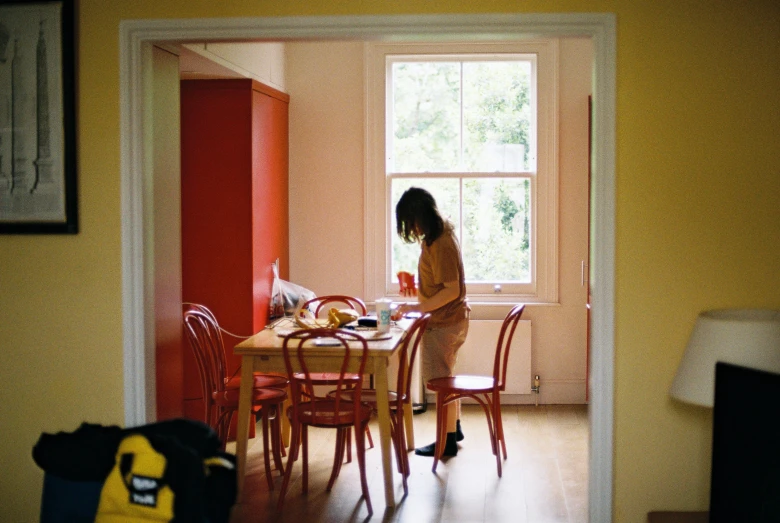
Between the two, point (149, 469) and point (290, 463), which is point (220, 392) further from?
point (149, 469)

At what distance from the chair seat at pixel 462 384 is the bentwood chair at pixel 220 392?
85 cm

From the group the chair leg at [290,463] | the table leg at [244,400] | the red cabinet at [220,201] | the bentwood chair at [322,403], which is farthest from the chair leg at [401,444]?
the red cabinet at [220,201]

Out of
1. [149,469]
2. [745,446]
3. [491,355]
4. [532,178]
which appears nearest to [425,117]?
[532,178]

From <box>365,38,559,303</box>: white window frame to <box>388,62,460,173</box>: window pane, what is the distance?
0.11 m

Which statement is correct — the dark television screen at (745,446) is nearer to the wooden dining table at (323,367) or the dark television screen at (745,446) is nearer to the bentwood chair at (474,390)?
the wooden dining table at (323,367)

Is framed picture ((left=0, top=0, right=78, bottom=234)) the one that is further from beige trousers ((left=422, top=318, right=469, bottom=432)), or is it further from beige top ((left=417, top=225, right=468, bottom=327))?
beige trousers ((left=422, top=318, right=469, bottom=432))

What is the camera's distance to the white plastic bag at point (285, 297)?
20.5 ft

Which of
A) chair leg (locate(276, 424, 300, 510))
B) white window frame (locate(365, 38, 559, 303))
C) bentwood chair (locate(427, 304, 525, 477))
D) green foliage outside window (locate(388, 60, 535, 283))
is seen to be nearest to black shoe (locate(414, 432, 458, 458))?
bentwood chair (locate(427, 304, 525, 477))

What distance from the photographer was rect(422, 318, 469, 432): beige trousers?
525cm

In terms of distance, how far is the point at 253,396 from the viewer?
16.7 feet

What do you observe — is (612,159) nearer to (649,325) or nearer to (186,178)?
(649,325)

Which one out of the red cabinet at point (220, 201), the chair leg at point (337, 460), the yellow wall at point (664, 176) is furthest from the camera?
the red cabinet at point (220, 201)

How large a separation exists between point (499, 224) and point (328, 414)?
8.62 ft

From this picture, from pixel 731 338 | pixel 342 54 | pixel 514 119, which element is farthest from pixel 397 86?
pixel 731 338
